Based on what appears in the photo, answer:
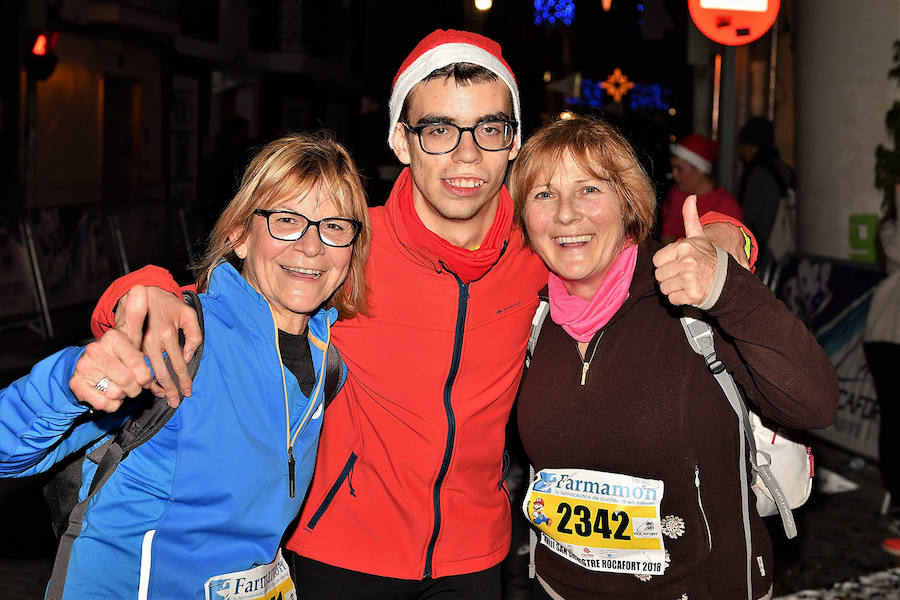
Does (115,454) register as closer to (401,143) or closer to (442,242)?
(442,242)

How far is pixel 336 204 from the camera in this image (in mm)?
2971

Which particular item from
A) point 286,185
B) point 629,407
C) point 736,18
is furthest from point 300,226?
point 736,18

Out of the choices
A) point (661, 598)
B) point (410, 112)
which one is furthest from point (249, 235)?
point (661, 598)

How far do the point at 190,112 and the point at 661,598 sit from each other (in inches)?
972

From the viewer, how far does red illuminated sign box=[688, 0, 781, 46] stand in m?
9.26

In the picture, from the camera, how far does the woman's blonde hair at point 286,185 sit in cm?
291

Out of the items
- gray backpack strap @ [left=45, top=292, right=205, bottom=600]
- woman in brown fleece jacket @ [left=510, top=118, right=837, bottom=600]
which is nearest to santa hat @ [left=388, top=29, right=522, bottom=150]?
woman in brown fleece jacket @ [left=510, top=118, right=837, bottom=600]

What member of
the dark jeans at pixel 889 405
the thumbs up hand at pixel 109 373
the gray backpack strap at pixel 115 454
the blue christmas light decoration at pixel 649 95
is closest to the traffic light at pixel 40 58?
the dark jeans at pixel 889 405

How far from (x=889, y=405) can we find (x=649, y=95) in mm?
43451

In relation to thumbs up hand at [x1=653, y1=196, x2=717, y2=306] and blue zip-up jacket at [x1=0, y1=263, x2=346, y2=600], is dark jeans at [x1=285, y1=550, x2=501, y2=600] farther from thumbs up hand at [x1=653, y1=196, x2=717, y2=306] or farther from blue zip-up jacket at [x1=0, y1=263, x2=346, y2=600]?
thumbs up hand at [x1=653, y1=196, x2=717, y2=306]

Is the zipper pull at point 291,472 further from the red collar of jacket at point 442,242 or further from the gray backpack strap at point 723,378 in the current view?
the gray backpack strap at point 723,378

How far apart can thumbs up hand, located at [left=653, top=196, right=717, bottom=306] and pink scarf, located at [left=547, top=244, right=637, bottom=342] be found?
0.42 metres

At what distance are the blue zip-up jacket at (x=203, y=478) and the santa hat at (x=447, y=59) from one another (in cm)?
108

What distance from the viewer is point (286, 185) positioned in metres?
2.90
